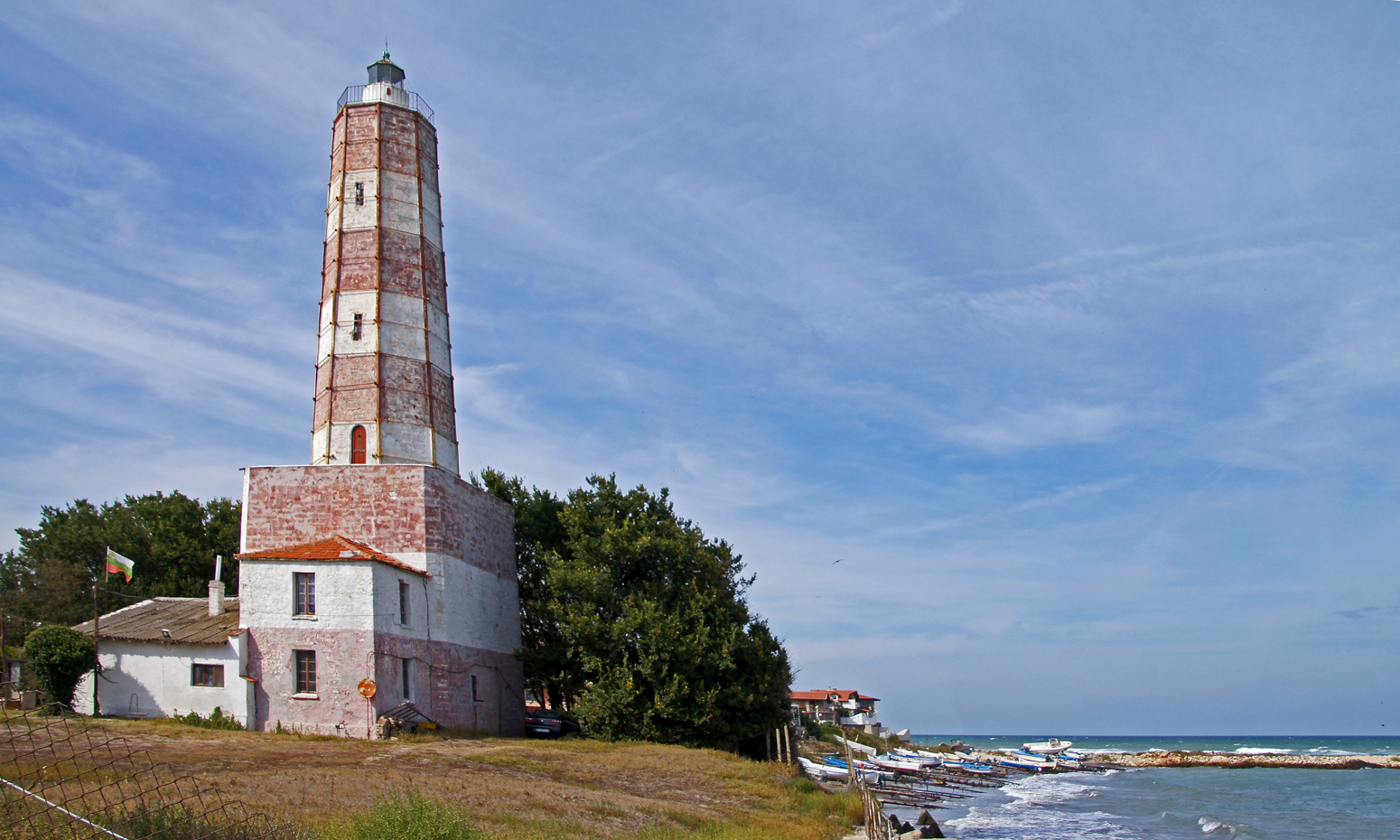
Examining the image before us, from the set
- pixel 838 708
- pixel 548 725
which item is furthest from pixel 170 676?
pixel 838 708

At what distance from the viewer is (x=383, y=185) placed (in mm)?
32094

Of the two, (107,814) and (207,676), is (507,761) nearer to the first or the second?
(207,676)

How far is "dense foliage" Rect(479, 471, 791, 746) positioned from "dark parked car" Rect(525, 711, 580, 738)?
950mm

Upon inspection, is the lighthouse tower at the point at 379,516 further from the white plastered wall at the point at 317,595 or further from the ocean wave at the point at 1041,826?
the ocean wave at the point at 1041,826

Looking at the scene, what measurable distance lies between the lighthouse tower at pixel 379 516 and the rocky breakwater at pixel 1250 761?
69194 mm

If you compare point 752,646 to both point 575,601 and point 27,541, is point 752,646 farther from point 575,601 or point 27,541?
point 27,541

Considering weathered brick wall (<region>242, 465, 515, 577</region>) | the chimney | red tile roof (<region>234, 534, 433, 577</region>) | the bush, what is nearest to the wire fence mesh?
the bush

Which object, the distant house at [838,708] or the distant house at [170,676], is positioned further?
the distant house at [838,708]

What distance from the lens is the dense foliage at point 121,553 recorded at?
40.8 meters

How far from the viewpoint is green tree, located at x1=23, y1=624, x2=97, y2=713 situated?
80.5 feet

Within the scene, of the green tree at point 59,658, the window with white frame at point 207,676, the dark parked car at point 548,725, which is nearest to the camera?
the green tree at point 59,658

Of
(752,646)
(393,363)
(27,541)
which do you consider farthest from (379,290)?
(27,541)

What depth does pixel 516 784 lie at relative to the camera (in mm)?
18266

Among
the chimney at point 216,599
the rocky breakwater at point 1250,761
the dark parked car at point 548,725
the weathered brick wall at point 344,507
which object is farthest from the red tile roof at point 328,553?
the rocky breakwater at point 1250,761
